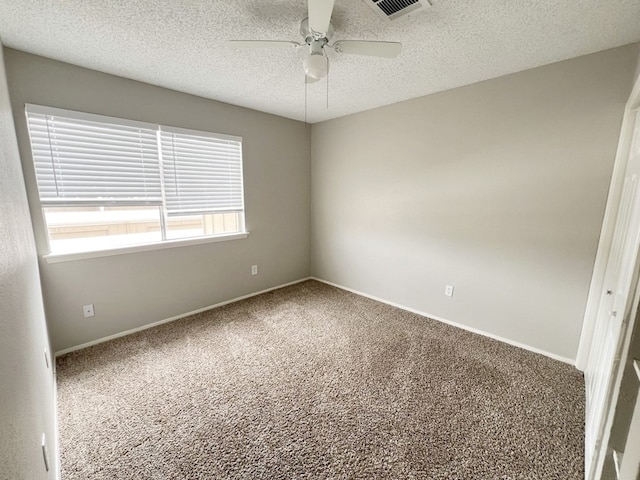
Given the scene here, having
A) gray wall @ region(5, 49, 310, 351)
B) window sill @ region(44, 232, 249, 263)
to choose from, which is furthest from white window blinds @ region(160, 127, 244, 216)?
window sill @ region(44, 232, 249, 263)

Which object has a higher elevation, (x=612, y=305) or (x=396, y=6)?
(x=396, y=6)

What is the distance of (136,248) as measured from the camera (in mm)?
2551

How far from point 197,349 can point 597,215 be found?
3.40 metres

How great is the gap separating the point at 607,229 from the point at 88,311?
4.20 meters

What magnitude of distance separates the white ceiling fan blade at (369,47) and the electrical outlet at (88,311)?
287cm

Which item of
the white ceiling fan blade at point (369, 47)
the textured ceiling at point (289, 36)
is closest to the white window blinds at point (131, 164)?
the textured ceiling at point (289, 36)

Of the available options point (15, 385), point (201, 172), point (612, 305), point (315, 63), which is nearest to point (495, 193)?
point (612, 305)

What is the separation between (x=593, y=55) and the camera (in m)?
1.90

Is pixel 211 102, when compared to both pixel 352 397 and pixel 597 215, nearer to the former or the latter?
pixel 352 397

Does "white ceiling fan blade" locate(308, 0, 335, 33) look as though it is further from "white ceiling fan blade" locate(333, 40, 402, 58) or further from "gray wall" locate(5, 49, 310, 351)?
"gray wall" locate(5, 49, 310, 351)

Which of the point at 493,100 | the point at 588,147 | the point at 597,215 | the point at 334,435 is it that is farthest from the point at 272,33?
the point at 597,215

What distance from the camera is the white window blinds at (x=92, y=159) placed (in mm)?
2066

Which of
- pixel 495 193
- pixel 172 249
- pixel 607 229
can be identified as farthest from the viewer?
pixel 172 249

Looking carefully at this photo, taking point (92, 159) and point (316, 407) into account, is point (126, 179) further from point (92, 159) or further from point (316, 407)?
point (316, 407)
